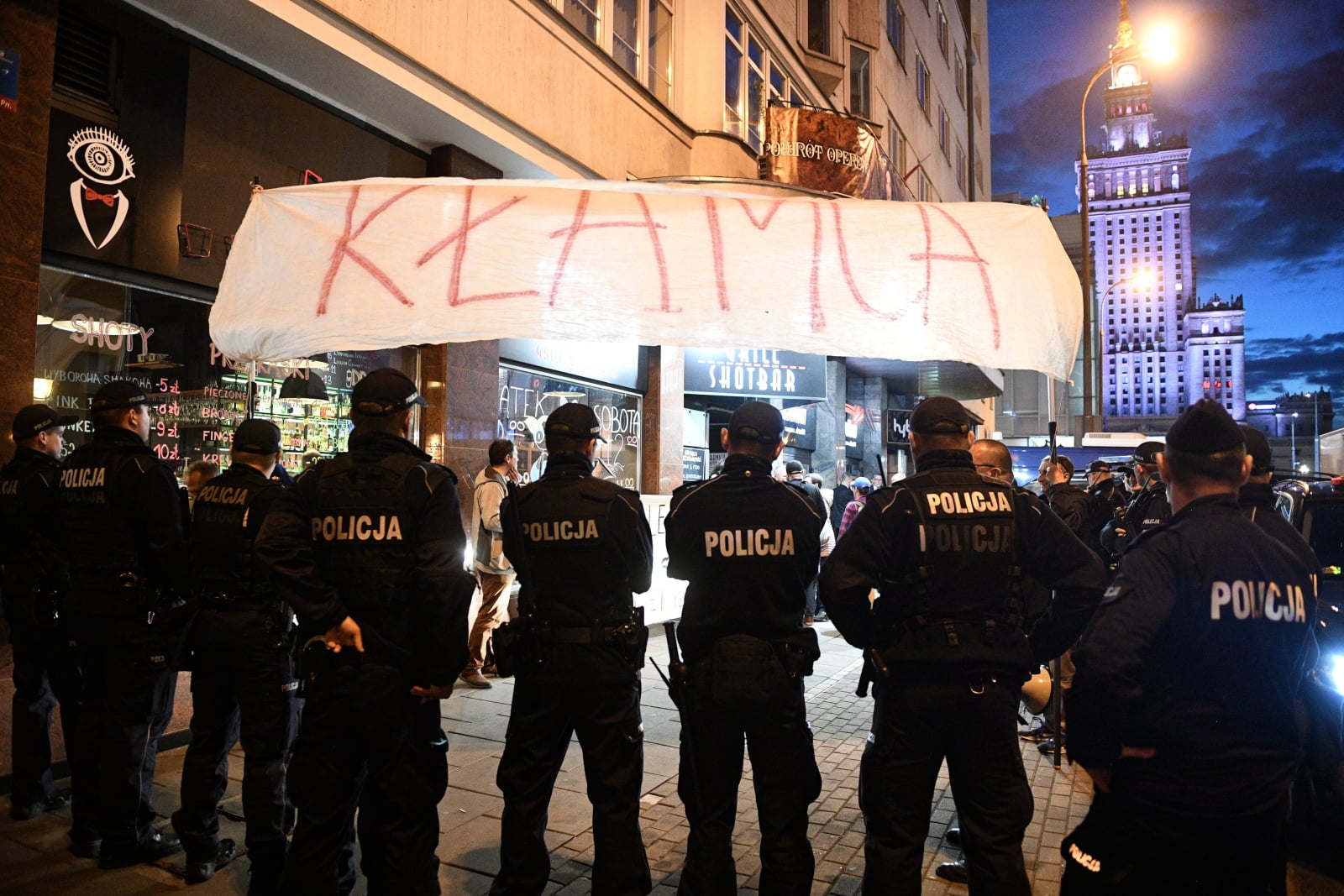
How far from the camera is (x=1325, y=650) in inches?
181

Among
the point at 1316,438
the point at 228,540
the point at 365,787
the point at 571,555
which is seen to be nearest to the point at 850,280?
the point at 571,555

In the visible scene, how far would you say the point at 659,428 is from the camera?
12305 millimetres

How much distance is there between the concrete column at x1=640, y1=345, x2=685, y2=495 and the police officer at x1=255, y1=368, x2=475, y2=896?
8.54 m

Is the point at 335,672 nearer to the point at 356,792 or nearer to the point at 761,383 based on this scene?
the point at 356,792

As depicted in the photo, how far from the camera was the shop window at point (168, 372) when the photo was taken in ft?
19.0

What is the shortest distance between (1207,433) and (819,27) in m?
17.6

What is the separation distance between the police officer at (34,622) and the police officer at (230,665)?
1128mm

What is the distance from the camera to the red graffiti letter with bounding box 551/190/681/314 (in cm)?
406

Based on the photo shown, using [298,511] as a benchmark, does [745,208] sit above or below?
above

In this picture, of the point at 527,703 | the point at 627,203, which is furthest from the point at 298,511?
the point at 627,203

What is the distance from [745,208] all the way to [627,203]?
621 mm

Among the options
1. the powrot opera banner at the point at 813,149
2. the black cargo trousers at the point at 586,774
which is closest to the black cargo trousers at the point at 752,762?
the black cargo trousers at the point at 586,774

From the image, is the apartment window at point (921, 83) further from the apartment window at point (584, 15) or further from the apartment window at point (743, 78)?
the apartment window at point (584, 15)

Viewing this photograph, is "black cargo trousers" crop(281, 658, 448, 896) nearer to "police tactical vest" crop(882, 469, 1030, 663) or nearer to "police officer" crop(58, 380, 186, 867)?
"police officer" crop(58, 380, 186, 867)
